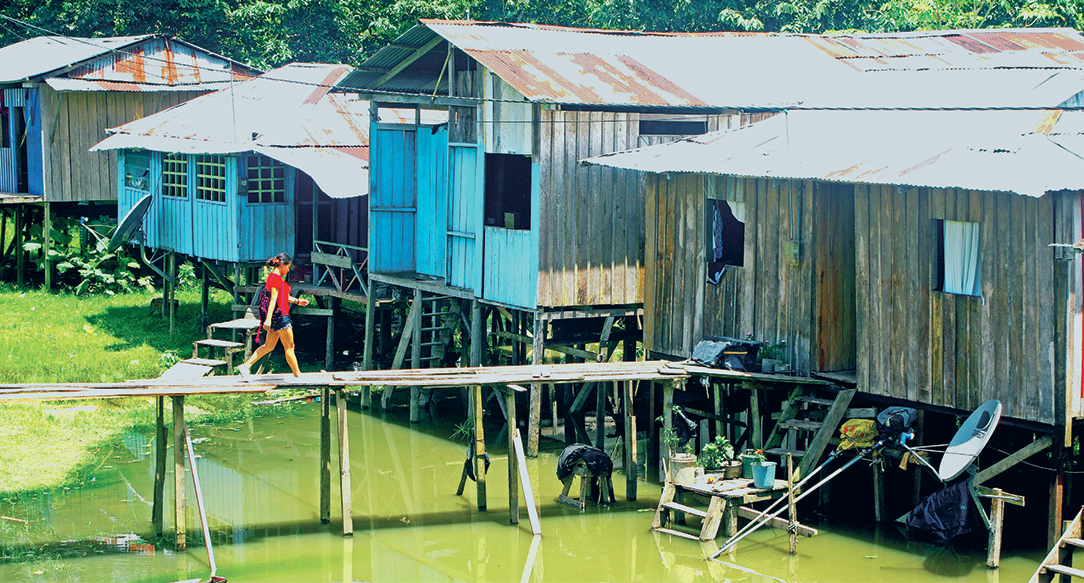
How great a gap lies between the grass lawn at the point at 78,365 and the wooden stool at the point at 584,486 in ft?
20.0

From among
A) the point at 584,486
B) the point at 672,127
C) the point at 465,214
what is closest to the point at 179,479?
the point at 584,486

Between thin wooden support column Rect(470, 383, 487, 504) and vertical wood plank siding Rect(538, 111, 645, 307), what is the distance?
2.91 meters

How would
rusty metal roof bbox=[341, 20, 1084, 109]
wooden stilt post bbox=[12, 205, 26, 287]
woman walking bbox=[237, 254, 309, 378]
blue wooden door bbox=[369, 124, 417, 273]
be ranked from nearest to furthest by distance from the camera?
woman walking bbox=[237, 254, 309, 378] → rusty metal roof bbox=[341, 20, 1084, 109] → blue wooden door bbox=[369, 124, 417, 273] → wooden stilt post bbox=[12, 205, 26, 287]

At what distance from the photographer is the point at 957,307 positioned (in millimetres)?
14055

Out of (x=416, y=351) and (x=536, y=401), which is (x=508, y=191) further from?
(x=416, y=351)

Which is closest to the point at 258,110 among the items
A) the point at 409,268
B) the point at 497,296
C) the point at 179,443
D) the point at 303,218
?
the point at 303,218

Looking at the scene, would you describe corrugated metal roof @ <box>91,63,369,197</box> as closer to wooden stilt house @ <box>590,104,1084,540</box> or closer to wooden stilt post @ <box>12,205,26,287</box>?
wooden stilt post @ <box>12,205,26,287</box>

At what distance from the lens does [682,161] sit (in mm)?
16672

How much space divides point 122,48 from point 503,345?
35.6ft

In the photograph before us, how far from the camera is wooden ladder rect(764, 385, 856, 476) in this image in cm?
1497

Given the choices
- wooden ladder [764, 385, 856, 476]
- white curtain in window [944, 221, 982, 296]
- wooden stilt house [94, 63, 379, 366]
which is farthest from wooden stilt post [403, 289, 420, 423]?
white curtain in window [944, 221, 982, 296]

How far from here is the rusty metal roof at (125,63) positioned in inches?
1096

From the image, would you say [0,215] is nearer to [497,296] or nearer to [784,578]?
[497,296]

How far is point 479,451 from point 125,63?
16516 millimetres
